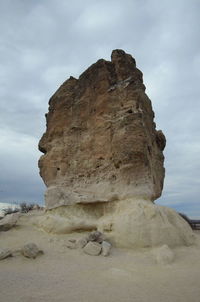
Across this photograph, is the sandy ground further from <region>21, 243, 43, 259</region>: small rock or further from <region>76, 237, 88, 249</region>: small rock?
<region>76, 237, 88, 249</region>: small rock

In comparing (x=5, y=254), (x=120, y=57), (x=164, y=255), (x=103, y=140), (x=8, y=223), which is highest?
(x=120, y=57)

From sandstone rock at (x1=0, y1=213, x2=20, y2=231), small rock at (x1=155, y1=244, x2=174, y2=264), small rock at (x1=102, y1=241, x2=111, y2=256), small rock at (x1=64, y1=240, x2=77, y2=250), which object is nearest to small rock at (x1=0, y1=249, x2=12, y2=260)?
small rock at (x1=64, y1=240, x2=77, y2=250)

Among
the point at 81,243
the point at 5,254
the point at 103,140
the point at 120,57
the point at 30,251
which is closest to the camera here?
the point at 5,254

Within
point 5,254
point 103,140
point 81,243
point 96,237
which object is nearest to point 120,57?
point 103,140

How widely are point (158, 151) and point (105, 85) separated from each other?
11.0 ft

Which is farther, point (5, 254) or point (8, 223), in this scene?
point (8, 223)

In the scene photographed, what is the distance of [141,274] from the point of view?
533 centimetres

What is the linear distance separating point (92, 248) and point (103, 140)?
151 inches

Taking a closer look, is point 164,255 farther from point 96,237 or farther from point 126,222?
point 96,237

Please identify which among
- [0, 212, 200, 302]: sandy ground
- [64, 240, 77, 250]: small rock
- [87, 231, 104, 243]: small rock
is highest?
[87, 231, 104, 243]: small rock

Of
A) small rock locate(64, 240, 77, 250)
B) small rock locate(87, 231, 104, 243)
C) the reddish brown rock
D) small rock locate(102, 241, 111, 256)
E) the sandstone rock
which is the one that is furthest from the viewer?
the sandstone rock

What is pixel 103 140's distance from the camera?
9180mm

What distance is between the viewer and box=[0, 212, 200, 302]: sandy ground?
410 centimetres

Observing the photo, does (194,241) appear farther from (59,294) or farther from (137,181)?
(59,294)
